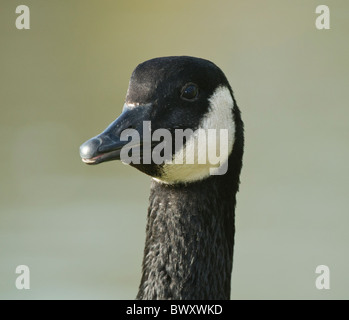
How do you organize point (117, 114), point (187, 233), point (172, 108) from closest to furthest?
point (172, 108) → point (187, 233) → point (117, 114)

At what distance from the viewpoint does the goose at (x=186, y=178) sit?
3.29 metres

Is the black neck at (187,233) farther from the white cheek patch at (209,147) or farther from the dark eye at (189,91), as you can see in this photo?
the dark eye at (189,91)

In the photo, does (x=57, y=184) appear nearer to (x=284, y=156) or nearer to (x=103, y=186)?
(x=103, y=186)

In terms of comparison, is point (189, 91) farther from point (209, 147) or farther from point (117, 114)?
point (117, 114)

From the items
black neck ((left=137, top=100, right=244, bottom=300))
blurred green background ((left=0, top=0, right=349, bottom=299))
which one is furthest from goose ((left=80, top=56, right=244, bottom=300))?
blurred green background ((left=0, top=0, right=349, bottom=299))

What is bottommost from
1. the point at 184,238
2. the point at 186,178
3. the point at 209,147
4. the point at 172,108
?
the point at 184,238

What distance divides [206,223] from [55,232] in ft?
15.0

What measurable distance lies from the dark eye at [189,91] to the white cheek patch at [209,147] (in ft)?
0.26

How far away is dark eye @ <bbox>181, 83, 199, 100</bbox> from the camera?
3.32m

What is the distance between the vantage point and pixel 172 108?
10.8ft

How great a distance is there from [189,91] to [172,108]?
108 mm

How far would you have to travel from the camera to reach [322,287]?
6.99 meters

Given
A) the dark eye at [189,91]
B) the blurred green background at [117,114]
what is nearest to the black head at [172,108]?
the dark eye at [189,91]

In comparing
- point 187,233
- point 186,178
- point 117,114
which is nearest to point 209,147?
point 186,178
